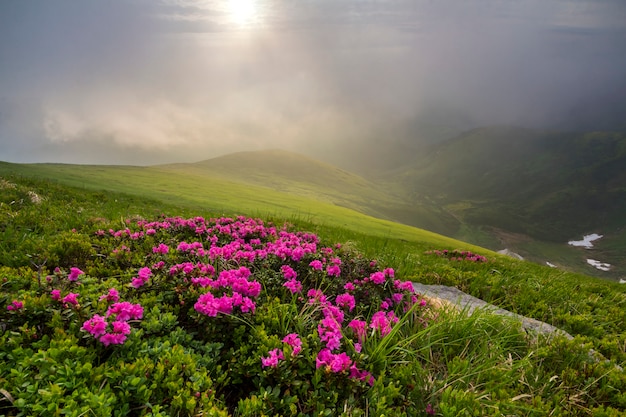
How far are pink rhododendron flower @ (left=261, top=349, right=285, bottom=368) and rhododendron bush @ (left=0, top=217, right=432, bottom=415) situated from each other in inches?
0.4

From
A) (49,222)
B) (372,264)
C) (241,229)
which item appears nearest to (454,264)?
(372,264)

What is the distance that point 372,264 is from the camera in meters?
6.90

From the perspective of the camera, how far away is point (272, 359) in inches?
146

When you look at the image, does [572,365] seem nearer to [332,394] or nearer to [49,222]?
[332,394]

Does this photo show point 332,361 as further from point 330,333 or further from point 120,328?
point 120,328

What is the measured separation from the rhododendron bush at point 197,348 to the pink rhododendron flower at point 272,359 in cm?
1

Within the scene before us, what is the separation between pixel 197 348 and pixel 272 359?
1023mm

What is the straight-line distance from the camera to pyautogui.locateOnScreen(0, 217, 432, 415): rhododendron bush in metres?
3.16

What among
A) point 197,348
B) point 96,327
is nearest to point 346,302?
point 197,348

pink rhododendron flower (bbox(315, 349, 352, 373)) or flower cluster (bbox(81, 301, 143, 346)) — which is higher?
flower cluster (bbox(81, 301, 143, 346))

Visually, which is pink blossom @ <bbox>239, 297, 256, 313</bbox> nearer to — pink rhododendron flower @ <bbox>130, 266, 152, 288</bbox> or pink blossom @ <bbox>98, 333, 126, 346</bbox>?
pink blossom @ <bbox>98, 333, 126, 346</bbox>

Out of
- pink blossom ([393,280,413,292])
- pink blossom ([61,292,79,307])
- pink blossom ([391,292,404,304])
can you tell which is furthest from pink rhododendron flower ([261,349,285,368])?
pink blossom ([393,280,413,292])

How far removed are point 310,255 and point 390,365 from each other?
2.74 meters

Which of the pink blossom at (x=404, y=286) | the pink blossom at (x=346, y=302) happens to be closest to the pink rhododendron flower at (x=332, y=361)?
the pink blossom at (x=346, y=302)
